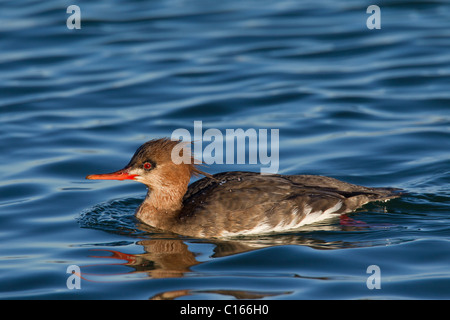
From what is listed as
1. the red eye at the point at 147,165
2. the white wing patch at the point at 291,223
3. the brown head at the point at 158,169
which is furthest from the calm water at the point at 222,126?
the red eye at the point at 147,165

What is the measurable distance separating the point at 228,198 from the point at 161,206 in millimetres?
876

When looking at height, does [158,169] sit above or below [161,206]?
above

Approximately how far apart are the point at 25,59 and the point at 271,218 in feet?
32.4

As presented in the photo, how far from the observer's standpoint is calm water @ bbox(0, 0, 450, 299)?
26.1 feet

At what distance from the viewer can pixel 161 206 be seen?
9398mm

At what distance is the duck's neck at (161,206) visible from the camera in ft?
30.5

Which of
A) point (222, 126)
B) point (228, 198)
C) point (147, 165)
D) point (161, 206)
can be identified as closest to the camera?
point (228, 198)

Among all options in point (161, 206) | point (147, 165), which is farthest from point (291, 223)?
point (147, 165)

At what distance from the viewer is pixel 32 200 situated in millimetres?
10430

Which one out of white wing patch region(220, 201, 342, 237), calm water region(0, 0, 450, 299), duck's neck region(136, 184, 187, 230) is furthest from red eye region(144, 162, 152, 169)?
white wing patch region(220, 201, 342, 237)

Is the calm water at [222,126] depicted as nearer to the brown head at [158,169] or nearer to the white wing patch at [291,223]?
the white wing patch at [291,223]

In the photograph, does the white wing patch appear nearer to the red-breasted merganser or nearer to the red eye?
the red-breasted merganser

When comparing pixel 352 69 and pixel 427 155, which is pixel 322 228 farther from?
pixel 352 69

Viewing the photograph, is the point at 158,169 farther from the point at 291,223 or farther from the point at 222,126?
the point at 222,126
